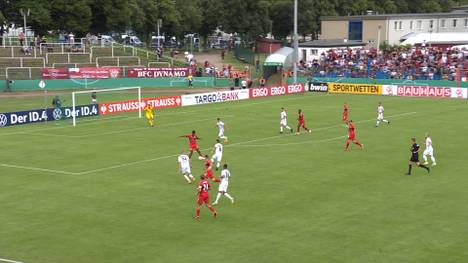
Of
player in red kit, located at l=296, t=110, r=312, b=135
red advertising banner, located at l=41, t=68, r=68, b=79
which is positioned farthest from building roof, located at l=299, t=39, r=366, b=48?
player in red kit, located at l=296, t=110, r=312, b=135

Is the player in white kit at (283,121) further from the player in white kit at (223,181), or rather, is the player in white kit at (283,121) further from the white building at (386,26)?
the white building at (386,26)

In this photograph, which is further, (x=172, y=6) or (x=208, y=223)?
(x=172, y=6)

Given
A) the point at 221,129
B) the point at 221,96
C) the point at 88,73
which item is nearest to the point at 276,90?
the point at 221,96

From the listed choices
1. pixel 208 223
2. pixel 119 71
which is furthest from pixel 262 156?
pixel 119 71

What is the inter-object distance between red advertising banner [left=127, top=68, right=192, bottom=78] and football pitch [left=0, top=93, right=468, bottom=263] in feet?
115

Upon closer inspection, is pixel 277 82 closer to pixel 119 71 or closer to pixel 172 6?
pixel 119 71

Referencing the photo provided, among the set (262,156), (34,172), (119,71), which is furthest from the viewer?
(119,71)

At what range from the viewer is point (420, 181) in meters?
29.5

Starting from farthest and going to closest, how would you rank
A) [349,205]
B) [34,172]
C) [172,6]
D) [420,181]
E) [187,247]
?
[172,6] < [34,172] < [420,181] < [349,205] < [187,247]

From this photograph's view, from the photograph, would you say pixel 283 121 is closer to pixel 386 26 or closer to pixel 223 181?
pixel 223 181

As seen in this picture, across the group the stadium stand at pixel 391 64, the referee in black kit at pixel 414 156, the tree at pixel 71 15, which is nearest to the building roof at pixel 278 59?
the stadium stand at pixel 391 64

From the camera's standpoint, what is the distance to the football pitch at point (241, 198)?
800 inches

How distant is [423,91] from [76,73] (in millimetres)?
39208

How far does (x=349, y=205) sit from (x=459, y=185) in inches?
244
